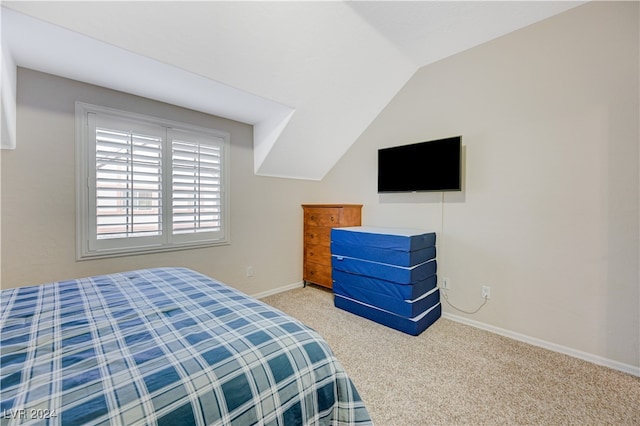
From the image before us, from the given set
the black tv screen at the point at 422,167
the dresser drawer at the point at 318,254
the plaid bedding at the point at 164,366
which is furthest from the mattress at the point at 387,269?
the plaid bedding at the point at 164,366

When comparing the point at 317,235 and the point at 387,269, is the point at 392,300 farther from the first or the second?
the point at 317,235

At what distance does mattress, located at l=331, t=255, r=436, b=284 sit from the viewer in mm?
2391

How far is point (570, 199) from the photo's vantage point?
82.6 inches

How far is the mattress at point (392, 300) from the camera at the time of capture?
7.83 feet

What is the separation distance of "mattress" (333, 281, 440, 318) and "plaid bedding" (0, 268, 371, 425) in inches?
60.3

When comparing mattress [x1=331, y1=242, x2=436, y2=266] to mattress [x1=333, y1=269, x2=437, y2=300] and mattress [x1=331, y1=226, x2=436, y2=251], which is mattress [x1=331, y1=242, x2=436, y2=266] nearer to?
mattress [x1=331, y1=226, x2=436, y2=251]

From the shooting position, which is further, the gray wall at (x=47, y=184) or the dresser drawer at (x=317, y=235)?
the dresser drawer at (x=317, y=235)

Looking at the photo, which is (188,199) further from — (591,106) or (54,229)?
(591,106)

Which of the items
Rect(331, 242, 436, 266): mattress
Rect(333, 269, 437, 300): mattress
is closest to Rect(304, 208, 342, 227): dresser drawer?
Rect(331, 242, 436, 266): mattress

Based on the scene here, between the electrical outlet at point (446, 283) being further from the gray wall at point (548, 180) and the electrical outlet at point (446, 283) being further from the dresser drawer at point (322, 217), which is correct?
the dresser drawer at point (322, 217)

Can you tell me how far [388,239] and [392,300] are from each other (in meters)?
0.56

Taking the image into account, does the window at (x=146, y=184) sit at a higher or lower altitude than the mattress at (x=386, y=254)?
higher

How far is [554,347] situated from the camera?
85.2 inches

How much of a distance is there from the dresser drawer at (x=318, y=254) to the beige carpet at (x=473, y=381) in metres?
1.02
